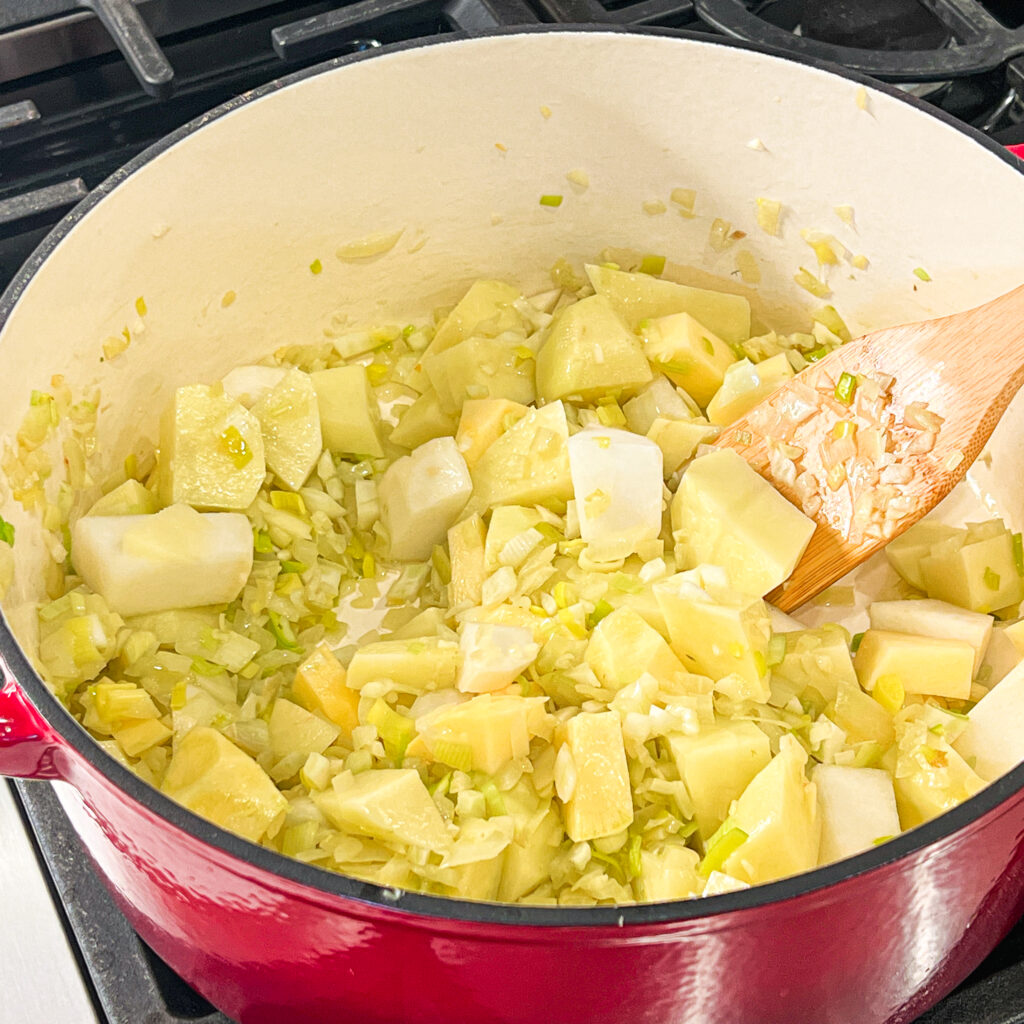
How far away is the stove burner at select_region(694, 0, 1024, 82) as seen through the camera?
1345 mm

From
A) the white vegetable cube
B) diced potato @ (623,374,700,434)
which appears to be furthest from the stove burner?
the white vegetable cube

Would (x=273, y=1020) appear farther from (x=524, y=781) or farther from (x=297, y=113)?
(x=297, y=113)

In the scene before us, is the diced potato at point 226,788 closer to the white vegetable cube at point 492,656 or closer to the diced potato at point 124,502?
the white vegetable cube at point 492,656

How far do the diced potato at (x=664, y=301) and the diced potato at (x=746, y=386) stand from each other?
83 millimetres

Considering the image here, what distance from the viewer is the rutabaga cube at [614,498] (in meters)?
1.22

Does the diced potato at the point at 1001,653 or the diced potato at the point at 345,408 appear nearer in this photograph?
the diced potato at the point at 1001,653

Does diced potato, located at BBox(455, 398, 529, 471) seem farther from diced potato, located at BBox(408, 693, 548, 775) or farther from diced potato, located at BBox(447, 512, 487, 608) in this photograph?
diced potato, located at BBox(408, 693, 548, 775)

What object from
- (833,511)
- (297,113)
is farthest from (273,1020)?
(297,113)

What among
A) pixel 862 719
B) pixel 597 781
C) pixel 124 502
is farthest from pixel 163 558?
pixel 862 719

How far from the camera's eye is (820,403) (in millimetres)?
1215

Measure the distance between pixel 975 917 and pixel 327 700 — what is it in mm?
597

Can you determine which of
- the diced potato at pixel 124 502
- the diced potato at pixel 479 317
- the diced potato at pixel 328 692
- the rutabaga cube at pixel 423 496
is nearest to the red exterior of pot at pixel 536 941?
the diced potato at pixel 328 692

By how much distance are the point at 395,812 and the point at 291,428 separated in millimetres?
531

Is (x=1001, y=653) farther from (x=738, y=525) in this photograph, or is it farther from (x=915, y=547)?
(x=738, y=525)
